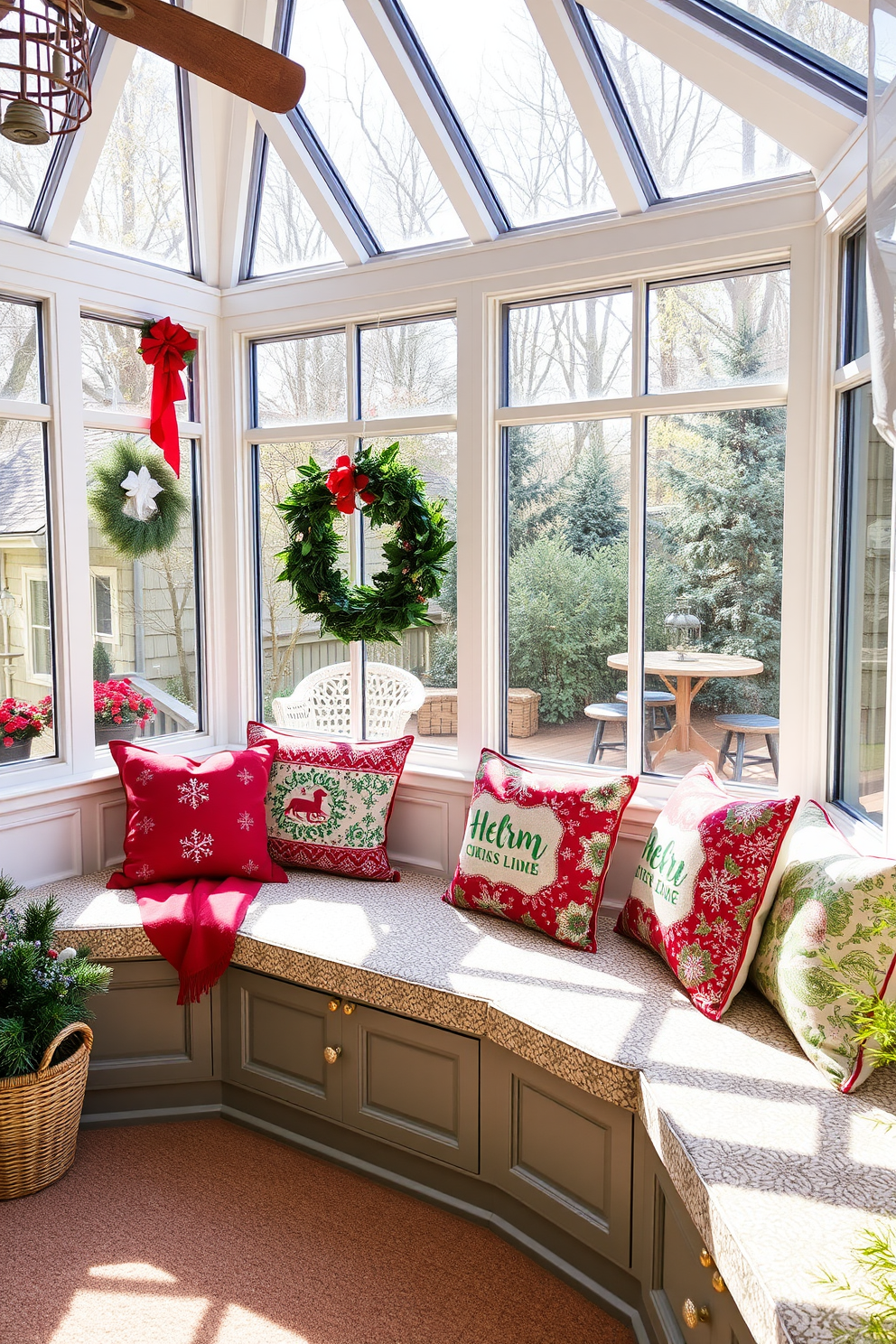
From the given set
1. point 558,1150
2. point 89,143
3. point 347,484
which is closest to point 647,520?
point 347,484

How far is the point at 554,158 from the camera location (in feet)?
9.91

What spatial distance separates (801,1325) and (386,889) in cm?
197

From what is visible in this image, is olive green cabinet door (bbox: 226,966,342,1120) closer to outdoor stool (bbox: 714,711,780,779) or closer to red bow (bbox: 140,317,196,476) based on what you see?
outdoor stool (bbox: 714,711,780,779)

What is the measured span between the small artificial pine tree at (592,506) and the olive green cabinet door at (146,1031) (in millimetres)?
1848

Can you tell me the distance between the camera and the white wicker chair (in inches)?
141

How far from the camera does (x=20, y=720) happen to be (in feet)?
10.7

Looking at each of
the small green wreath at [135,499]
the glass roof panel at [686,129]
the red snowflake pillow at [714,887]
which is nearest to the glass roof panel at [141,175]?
the small green wreath at [135,499]

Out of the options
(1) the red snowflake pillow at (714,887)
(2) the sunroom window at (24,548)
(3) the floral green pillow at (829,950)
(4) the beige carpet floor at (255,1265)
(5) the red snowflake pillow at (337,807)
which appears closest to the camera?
(3) the floral green pillow at (829,950)

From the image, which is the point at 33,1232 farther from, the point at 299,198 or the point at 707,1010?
the point at 299,198

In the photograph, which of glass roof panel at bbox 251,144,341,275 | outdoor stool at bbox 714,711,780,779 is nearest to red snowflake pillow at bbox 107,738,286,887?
outdoor stool at bbox 714,711,780,779

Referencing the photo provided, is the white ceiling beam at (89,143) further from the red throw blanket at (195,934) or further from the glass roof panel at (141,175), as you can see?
the red throw blanket at (195,934)

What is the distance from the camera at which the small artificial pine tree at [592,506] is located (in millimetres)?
3104

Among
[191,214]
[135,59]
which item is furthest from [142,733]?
[135,59]

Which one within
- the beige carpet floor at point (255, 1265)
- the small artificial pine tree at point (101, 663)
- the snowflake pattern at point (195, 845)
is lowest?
the beige carpet floor at point (255, 1265)
